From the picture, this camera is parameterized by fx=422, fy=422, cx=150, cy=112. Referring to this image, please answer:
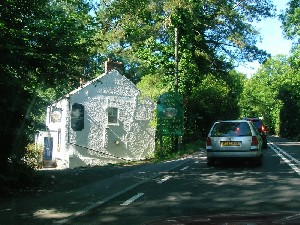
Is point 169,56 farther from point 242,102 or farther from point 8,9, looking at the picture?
point 242,102

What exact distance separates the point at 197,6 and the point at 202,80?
5.70 meters

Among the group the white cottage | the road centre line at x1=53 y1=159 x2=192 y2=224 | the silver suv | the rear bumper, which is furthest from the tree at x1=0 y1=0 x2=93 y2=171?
the white cottage

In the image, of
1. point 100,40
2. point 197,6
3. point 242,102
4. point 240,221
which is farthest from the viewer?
point 242,102

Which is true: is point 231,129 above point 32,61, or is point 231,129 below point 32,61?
below

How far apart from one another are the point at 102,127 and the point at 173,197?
2321cm

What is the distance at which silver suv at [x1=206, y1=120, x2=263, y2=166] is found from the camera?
14164mm

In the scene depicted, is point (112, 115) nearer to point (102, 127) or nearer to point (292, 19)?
point (102, 127)

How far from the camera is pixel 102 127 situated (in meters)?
31.6

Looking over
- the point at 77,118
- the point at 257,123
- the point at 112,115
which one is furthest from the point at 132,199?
the point at 112,115

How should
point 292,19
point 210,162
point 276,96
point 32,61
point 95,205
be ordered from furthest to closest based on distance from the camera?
1. point 276,96
2. point 292,19
3. point 210,162
4. point 32,61
5. point 95,205

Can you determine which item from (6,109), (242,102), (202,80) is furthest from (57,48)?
(242,102)

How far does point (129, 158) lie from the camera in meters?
32.3

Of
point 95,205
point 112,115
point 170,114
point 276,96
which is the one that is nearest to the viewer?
point 95,205

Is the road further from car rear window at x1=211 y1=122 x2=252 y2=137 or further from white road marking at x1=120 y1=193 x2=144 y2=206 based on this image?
car rear window at x1=211 y1=122 x2=252 y2=137
